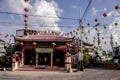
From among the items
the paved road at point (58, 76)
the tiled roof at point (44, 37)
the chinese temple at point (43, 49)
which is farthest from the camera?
the tiled roof at point (44, 37)

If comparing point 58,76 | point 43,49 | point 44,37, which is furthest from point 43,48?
point 58,76

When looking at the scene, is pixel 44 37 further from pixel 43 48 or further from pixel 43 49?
pixel 43 49

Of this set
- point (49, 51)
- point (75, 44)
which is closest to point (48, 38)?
point (49, 51)

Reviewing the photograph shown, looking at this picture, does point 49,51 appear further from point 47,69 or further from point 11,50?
point 11,50

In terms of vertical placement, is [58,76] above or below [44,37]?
below

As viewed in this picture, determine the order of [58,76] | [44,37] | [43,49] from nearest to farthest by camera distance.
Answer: [58,76]
[43,49]
[44,37]

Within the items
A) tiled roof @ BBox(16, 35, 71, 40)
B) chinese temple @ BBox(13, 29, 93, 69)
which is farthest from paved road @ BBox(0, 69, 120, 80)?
tiled roof @ BBox(16, 35, 71, 40)

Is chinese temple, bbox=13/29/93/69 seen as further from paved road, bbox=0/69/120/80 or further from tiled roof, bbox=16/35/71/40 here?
paved road, bbox=0/69/120/80

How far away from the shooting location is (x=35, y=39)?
37125 millimetres

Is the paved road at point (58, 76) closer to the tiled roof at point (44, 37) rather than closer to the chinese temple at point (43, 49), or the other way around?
the chinese temple at point (43, 49)

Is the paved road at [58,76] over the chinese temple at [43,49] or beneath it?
beneath

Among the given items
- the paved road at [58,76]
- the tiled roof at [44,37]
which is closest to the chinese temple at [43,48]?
the tiled roof at [44,37]

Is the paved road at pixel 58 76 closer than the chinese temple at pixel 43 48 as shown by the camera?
Yes

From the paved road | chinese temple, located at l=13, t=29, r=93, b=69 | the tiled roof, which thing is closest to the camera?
the paved road
